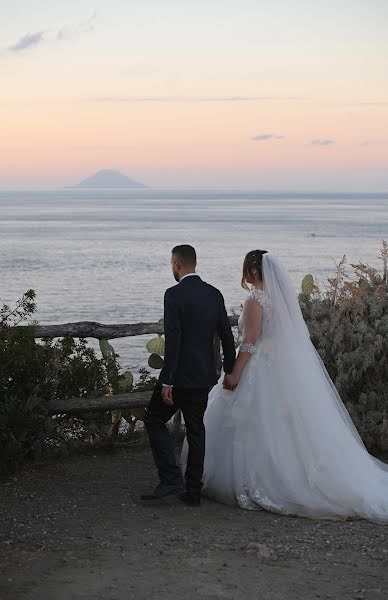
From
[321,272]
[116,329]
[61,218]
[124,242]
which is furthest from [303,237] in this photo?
[116,329]

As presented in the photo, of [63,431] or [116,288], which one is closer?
[63,431]

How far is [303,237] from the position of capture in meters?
74.1

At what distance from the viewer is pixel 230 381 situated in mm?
7117

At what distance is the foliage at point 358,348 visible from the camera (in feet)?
28.3

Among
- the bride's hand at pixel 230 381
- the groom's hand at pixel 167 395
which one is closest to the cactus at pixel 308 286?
the bride's hand at pixel 230 381

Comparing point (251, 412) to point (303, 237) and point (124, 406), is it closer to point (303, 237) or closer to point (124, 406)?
point (124, 406)

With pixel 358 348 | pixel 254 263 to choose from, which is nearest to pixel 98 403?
pixel 254 263

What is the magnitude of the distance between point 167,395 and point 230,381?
0.62 metres

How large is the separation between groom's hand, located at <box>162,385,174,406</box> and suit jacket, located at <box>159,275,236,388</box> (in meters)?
0.04

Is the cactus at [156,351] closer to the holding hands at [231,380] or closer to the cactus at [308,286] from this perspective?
the cactus at [308,286]

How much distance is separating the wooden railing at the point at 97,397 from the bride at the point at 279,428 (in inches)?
50.1

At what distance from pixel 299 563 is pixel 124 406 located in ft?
9.95

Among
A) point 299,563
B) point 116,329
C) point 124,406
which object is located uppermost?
point 116,329

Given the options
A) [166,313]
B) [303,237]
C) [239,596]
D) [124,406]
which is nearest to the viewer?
[239,596]
